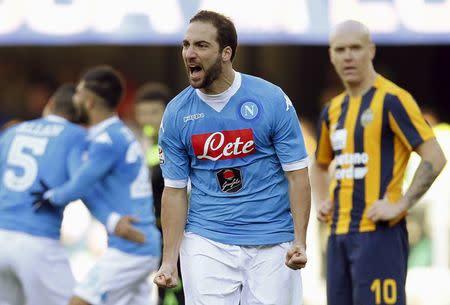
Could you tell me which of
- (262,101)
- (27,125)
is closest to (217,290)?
(262,101)

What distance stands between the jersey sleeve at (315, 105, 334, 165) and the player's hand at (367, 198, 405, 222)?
74 centimetres

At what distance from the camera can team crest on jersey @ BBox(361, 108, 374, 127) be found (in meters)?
7.95

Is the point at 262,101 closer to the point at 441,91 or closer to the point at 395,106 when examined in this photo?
the point at 395,106

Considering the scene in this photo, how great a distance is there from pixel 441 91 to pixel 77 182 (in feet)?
42.0

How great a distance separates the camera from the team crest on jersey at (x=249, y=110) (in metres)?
6.91

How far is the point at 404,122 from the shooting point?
7.82m

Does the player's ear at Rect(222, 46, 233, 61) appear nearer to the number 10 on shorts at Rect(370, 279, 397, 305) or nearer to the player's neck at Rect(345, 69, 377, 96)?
the player's neck at Rect(345, 69, 377, 96)

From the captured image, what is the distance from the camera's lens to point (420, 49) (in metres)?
→ 21.1

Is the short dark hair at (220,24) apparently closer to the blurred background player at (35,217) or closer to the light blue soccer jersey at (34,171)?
the blurred background player at (35,217)

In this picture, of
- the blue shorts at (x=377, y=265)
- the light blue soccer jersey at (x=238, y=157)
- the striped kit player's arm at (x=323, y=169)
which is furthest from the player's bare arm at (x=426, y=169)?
the light blue soccer jersey at (x=238, y=157)

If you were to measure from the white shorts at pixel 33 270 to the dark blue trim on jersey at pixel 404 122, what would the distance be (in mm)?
2990

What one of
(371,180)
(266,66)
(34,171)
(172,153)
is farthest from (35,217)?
(266,66)

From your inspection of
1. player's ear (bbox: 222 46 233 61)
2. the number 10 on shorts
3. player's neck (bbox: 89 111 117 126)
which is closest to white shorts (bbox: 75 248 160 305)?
player's neck (bbox: 89 111 117 126)

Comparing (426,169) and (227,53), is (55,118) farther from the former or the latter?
(426,169)
